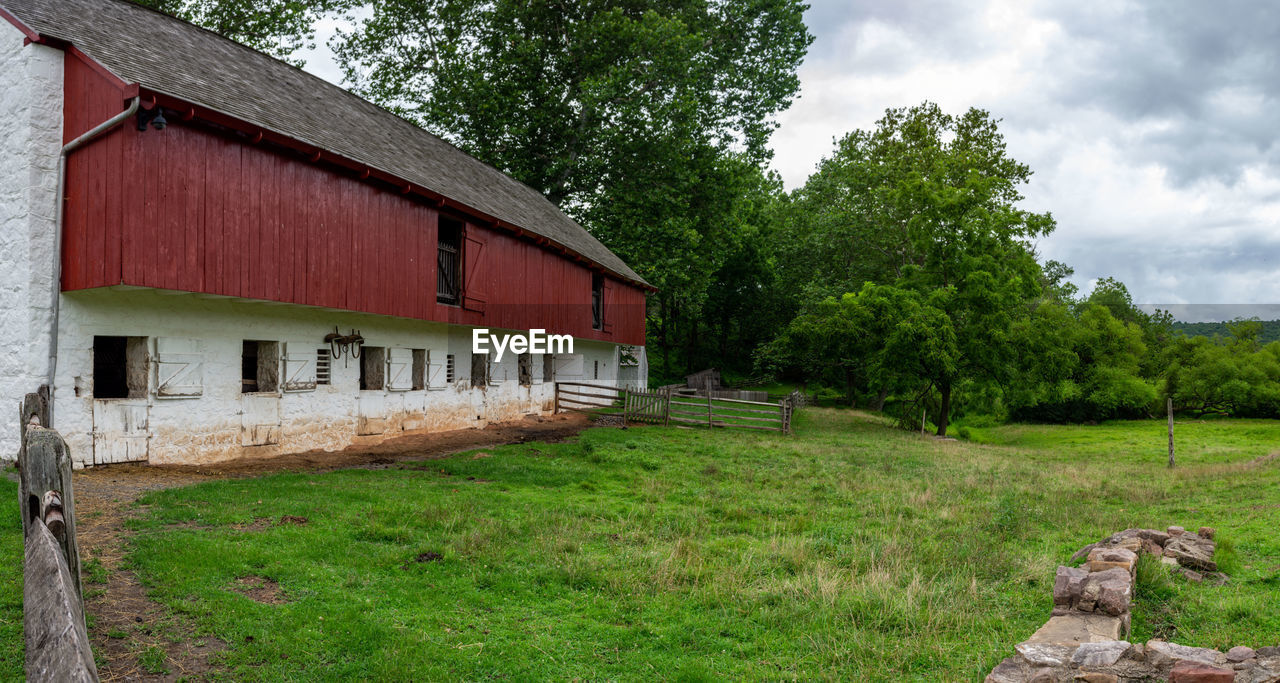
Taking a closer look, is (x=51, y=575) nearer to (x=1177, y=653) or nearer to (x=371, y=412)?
(x=1177, y=653)

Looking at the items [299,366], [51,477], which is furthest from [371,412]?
[51,477]

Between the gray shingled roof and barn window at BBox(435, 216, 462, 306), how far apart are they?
85cm

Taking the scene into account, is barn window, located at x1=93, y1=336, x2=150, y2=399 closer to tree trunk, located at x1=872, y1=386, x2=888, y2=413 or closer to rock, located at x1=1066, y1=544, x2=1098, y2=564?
rock, located at x1=1066, y1=544, x2=1098, y2=564

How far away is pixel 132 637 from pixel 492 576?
294cm

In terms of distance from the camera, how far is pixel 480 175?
84.0 feet

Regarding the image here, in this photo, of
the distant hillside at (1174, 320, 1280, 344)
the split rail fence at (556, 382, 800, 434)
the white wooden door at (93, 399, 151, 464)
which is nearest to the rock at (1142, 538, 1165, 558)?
the white wooden door at (93, 399, 151, 464)

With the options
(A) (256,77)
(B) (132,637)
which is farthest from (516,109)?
(B) (132,637)

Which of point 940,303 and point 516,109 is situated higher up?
point 516,109

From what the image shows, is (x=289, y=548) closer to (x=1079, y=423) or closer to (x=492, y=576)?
(x=492, y=576)

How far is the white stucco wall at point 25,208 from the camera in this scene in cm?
1062

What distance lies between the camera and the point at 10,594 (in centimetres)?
534

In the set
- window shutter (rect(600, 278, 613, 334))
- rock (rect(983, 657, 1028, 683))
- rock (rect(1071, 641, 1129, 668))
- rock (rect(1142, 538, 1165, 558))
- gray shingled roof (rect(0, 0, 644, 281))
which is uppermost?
gray shingled roof (rect(0, 0, 644, 281))

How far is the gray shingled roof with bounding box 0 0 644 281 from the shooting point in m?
11.6

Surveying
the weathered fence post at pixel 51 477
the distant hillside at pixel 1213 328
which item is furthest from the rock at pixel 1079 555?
the distant hillside at pixel 1213 328
